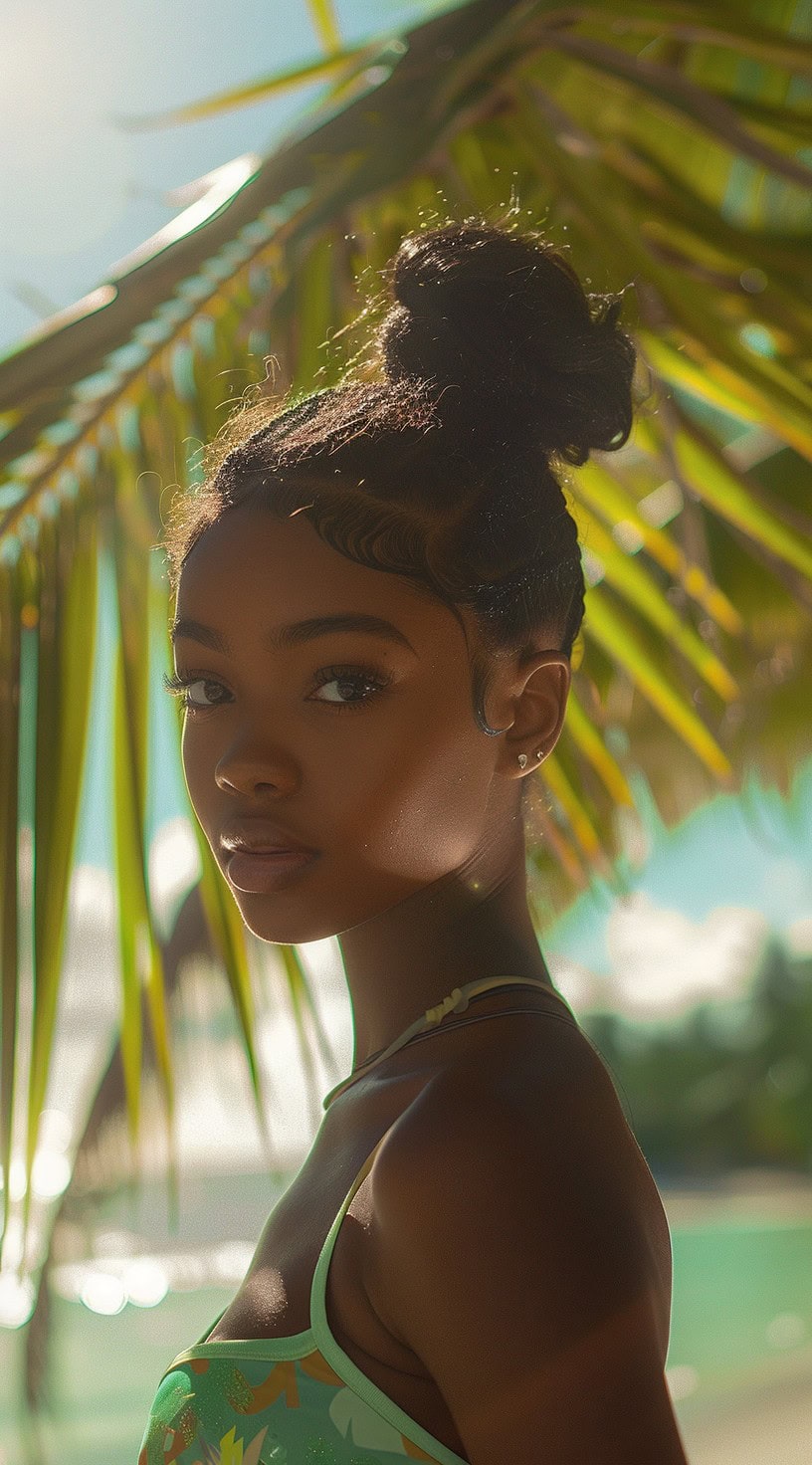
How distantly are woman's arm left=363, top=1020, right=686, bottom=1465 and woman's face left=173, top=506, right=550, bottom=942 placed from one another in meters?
0.17

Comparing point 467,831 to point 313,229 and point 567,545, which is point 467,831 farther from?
point 313,229

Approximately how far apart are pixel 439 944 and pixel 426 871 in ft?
0.23

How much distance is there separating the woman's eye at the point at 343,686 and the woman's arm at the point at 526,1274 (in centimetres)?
23

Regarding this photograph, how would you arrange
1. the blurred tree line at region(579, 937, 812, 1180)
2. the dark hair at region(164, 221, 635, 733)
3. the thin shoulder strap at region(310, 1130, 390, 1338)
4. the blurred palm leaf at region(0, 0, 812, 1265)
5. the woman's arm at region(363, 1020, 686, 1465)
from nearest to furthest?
the woman's arm at region(363, 1020, 686, 1465)
the thin shoulder strap at region(310, 1130, 390, 1338)
the dark hair at region(164, 221, 635, 733)
the blurred palm leaf at region(0, 0, 812, 1265)
the blurred tree line at region(579, 937, 812, 1180)

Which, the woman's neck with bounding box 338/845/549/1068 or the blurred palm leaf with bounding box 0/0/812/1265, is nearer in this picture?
the woman's neck with bounding box 338/845/549/1068

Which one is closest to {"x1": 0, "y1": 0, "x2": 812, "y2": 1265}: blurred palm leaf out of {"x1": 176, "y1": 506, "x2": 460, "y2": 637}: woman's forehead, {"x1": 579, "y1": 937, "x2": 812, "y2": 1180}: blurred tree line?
{"x1": 176, "y1": 506, "x2": 460, "y2": 637}: woman's forehead

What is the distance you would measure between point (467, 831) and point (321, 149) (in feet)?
2.45

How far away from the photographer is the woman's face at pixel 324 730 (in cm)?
81

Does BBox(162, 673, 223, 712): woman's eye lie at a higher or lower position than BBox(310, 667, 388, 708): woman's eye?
higher

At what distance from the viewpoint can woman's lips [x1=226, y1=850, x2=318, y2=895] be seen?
0.83 meters

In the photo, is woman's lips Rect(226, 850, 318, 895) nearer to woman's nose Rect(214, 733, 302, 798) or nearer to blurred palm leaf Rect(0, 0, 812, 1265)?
woman's nose Rect(214, 733, 302, 798)

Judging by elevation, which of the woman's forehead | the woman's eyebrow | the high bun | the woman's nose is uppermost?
the high bun

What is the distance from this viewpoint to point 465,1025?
2.68 feet

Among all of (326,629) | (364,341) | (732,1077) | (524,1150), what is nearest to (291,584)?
(326,629)
